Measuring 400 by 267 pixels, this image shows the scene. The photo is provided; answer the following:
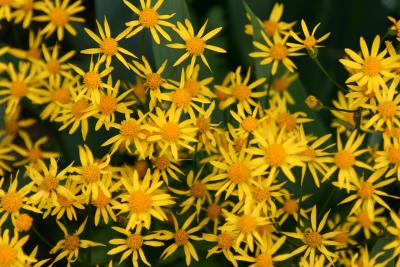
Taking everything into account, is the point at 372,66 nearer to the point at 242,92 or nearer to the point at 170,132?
the point at 242,92

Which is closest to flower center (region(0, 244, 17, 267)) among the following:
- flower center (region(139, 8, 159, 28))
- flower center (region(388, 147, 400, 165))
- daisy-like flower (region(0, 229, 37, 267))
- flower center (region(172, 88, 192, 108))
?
daisy-like flower (region(0, 229, 37, 267))

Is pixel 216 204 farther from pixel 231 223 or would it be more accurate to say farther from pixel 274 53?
pixel 274 53

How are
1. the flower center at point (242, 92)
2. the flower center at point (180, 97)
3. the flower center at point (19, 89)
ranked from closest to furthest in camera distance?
the flower center at point (180, 97) < the flower center at point (242, 92) < the flower center at point (19, 89)

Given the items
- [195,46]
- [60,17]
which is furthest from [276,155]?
[60,17]

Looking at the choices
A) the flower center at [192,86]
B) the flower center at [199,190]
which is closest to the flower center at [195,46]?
the flower center at [192,86]

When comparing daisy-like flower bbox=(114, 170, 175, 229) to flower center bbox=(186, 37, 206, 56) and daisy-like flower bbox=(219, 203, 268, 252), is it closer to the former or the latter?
daisy-like flower bbox=(219, 203, 268, 252)

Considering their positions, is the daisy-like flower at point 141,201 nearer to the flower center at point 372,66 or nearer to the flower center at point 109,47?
the flower center at point 109,47

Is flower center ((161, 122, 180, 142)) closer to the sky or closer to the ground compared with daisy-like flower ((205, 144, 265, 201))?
closer to the sky
